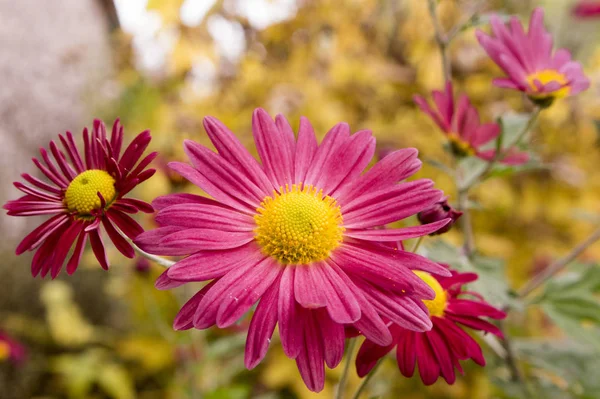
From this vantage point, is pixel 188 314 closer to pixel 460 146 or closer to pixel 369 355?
pixel 369 355

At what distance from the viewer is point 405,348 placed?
1.31ft

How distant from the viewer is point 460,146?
0.64 m

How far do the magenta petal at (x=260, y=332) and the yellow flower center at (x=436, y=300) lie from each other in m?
0.15

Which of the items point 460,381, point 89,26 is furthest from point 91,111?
point 460,381

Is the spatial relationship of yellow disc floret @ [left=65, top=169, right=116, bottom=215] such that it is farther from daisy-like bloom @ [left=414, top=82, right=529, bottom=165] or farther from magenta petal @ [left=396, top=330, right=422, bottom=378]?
daisy-like bloom @ [left=414, top=82, right=529, bottom=165]

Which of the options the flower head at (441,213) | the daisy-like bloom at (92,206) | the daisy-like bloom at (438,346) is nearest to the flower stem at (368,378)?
the daisy-like bloom at (438,346)

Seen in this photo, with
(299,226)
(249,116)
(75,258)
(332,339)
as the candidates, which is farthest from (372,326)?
(249,116)

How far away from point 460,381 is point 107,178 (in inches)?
50.2

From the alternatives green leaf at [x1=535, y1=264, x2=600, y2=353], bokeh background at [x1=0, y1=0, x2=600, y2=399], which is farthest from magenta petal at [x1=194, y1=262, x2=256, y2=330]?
bokeh background at [x1=0, y1=0, x2=600, y2=399]

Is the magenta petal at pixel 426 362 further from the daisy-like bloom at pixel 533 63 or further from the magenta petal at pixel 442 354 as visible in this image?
the daisy-like bloom at pixel 533 63

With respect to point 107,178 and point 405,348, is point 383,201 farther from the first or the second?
point 107,178

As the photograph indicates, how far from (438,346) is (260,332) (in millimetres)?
151

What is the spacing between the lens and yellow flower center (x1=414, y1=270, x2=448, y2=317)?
0.45 m

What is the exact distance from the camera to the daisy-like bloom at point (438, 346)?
0.39 meters
